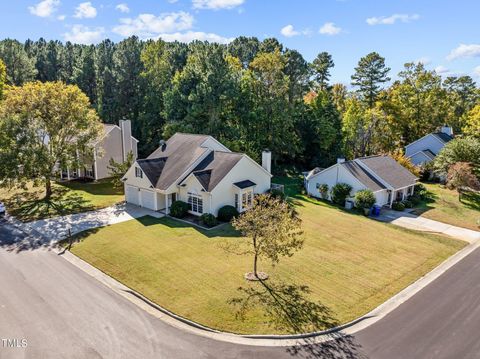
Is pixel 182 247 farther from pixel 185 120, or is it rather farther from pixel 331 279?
pixel 185 120

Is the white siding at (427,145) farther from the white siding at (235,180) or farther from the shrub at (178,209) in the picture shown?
the shrub at (178,209)

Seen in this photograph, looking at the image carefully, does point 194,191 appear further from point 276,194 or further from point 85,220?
point 85,220

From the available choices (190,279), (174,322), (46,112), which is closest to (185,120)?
(46,112)

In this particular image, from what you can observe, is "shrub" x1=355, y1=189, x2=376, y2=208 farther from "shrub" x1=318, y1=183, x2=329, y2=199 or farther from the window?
the window

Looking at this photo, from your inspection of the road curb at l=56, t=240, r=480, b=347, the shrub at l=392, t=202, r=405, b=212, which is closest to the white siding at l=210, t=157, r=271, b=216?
the road curb at l=56, t=240, r=480, b=347

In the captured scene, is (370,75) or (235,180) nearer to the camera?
(235,180)

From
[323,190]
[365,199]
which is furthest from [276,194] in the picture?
[365,199]
